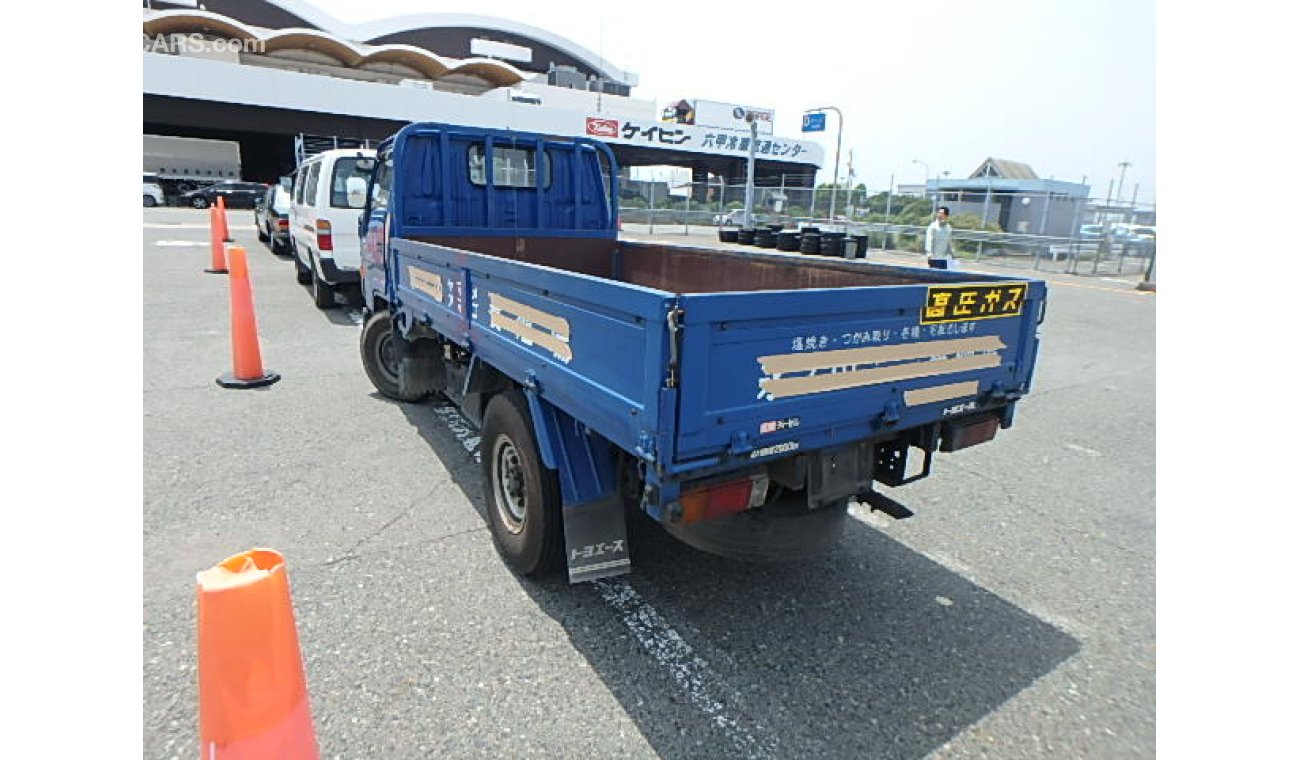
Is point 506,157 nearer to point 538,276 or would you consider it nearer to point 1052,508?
point 538,276

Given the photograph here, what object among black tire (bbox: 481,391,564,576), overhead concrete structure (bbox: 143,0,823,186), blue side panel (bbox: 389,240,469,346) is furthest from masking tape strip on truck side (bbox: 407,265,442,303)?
overhead concrete structure (bbox: 143,0,823,186)

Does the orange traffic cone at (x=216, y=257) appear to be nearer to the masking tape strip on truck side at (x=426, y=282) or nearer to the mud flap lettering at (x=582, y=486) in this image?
the masking tape strip on truck side at (x=426, y=282)

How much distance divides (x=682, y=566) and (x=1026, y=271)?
2011 cm

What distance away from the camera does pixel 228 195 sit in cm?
3369

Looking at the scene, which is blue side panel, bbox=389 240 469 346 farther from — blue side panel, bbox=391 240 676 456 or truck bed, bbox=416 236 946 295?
truck bed, bbox=416 236 946 295

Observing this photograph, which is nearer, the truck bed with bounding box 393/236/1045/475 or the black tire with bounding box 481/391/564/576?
the truck bed with bounding box 393/236/1045/475

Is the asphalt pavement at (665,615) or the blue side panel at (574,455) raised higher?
the blue side panel at (574,455)

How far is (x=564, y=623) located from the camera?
3.15 m

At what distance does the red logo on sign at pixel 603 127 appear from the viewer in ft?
141

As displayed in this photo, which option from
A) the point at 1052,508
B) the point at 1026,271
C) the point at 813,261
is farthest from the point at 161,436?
the point at 1026,271

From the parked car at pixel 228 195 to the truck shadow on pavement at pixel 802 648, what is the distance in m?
35.4

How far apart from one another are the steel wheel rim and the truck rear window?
287 centimetres

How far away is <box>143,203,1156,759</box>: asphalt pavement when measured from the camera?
2562mm

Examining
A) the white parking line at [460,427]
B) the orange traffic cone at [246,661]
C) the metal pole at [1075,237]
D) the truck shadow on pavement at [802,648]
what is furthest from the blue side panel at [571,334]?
the metal pole at [1075,237]
